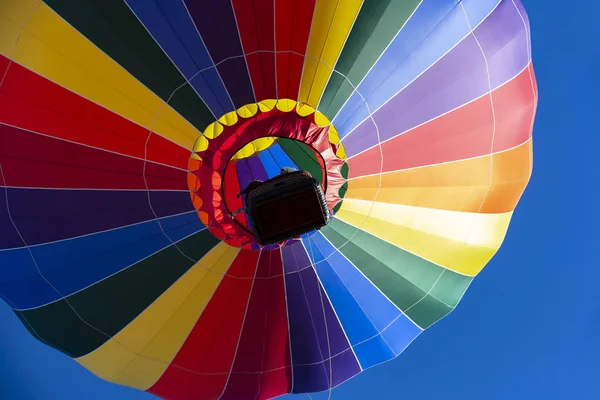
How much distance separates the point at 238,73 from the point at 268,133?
479mm

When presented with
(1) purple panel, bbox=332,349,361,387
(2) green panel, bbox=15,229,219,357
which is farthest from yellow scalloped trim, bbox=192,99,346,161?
(1) purple panel, bbox=332,349,361,387

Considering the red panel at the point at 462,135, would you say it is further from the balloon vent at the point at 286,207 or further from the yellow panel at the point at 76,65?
the yellow panel at the point at 76,65

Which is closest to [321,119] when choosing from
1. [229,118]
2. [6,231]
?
[229,118]

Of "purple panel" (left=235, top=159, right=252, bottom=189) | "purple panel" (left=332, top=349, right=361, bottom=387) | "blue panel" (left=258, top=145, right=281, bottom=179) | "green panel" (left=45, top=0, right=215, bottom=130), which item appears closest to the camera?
"green panel" (left=45, top=0, right=215, bottom=130)

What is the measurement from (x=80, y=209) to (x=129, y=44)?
117 cm

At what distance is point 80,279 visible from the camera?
4.28 m

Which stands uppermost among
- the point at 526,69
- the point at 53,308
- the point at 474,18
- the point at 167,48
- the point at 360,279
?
the point at 167,48

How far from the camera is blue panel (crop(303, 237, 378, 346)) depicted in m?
4.45

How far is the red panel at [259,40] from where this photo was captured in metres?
3.69

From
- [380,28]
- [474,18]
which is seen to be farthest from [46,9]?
Answer: [474,18]

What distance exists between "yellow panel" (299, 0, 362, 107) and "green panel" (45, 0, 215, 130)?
0.72m

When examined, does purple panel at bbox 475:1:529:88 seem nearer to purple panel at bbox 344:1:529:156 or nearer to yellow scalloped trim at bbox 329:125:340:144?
purple panel at bbox 344:1:529:156

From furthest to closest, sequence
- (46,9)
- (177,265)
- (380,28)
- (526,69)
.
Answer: (526,69), (177,265), (380,28), (46,9)

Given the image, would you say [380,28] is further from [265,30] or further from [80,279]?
[80,279]
